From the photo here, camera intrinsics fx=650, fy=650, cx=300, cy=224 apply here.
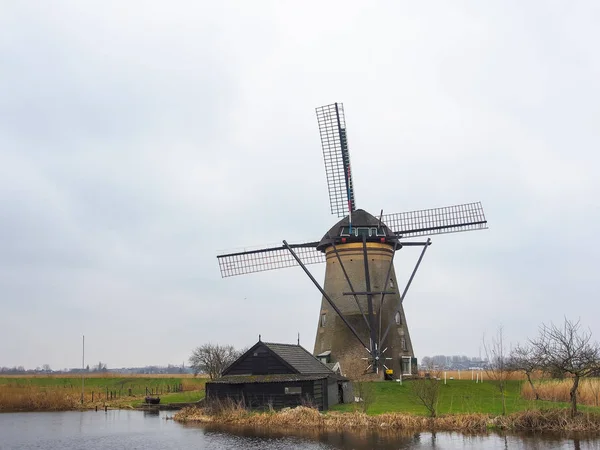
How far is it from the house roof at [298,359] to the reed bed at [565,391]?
939cm

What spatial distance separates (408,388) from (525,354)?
6.05m

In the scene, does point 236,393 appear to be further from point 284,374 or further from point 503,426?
point 503,426

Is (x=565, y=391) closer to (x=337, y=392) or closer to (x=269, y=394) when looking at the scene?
(x=337, y=392)

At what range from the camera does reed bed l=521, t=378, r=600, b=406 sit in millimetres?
26734

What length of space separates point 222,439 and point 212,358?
32.9m

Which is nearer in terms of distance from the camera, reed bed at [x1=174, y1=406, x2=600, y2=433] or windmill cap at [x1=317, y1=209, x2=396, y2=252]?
reed bed at [x1=174, y1=406, x2=600, y2=433]

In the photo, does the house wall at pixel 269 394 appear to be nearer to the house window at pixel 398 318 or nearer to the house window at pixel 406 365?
the house window at pixel 406 365

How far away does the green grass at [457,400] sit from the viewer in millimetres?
24750

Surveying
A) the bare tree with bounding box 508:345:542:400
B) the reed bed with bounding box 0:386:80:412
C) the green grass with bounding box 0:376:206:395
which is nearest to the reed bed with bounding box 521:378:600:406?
the bare tree with bounding box 508:345:542:400

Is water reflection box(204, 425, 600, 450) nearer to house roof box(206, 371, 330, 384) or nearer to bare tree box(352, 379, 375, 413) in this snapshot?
bare tree box(352, 379, 375, 413)

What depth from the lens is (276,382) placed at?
26.9m

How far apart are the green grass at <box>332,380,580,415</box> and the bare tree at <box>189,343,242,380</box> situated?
21.1m

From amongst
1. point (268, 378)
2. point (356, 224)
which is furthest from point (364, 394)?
point (356, 224)

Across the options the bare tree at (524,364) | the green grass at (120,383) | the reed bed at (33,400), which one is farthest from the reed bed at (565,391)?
the green grass at (120,383)
